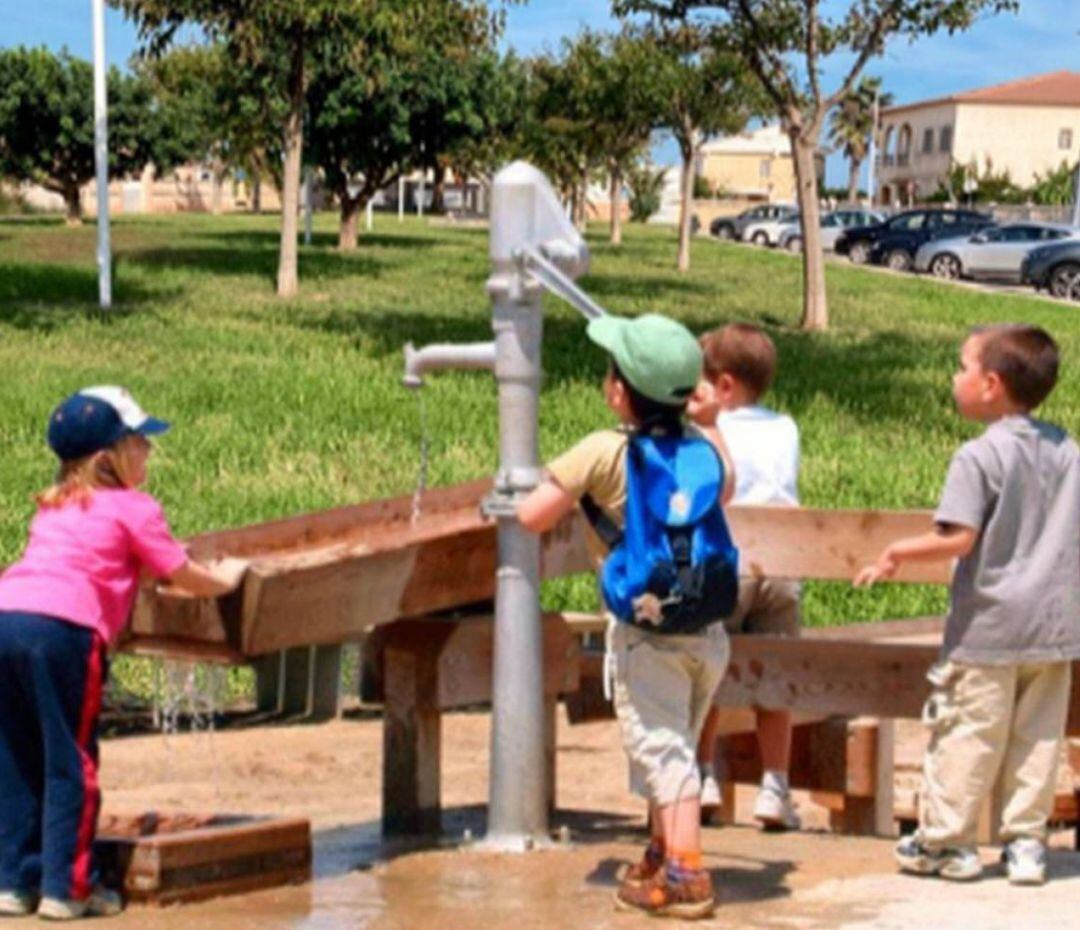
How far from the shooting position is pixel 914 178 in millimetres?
127875

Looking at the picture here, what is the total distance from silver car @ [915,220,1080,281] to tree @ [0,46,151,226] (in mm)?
30632

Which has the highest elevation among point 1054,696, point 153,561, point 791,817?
point 153,561

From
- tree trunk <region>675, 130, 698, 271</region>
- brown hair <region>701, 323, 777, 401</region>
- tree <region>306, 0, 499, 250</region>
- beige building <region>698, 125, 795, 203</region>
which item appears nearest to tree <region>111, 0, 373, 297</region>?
tree trunk <region>675, 130, 698, 271</region>

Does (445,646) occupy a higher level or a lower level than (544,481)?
lower

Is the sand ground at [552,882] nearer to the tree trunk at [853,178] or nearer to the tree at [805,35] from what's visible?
the tree at [805,35]

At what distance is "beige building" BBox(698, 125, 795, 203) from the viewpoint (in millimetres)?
149000

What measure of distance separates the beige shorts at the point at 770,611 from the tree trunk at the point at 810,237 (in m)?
21.4

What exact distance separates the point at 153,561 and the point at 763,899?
1572 millimetres

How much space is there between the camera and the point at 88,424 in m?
5.11

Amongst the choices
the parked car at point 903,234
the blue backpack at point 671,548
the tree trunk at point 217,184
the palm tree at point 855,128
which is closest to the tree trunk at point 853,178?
the palm tree at point 855,128

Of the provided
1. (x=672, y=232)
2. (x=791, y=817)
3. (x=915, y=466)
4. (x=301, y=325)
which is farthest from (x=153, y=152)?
(x=791, y=817)

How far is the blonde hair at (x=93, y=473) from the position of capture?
510cm

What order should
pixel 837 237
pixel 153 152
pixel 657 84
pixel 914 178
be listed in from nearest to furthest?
pixel 657 84
pixel 837 237
pixel 153 152
pixel 914 178

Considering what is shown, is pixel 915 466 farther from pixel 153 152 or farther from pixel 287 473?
pixel 153 152
